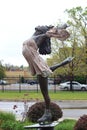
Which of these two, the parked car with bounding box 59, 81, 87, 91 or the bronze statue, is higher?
the bronze statue

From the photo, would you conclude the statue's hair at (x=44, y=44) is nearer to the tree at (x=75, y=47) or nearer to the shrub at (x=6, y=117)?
the shrub at (x=6, y=117)

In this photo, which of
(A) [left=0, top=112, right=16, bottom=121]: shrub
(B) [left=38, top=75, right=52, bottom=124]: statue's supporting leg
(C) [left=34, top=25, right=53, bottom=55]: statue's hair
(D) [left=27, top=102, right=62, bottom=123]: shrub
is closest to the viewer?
(B) [left=38, top=75, right=52, bottom=124]: statue's supporting leg

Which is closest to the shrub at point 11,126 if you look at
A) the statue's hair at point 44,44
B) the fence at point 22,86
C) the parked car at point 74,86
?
the statue's hair at point 44,44

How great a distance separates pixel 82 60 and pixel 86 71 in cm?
159

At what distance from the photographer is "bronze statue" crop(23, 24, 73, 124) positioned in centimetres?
828

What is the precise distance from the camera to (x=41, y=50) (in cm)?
866

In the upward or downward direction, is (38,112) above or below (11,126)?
above

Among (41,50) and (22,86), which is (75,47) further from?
(41,50)

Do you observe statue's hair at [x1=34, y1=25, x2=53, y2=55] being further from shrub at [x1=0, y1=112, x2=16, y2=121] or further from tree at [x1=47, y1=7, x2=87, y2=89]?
tree at [x1=47, y1=7, x2=87, y2=89]

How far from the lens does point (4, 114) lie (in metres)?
14.9

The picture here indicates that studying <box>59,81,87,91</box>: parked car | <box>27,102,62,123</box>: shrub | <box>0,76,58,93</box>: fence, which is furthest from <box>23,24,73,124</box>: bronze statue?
<box>59,81,87,91</box>: parked car

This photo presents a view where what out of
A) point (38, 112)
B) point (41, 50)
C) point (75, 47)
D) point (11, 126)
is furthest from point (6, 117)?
point (75, 47)

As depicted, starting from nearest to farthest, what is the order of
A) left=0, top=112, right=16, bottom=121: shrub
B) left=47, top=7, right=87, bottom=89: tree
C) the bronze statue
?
1. the bronze statue
2. left=0, top=112, right=16, bottom=121: shrub
3. left=47, top=7, right=87, bottom=89: tree

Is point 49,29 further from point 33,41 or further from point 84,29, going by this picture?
point 84,29
